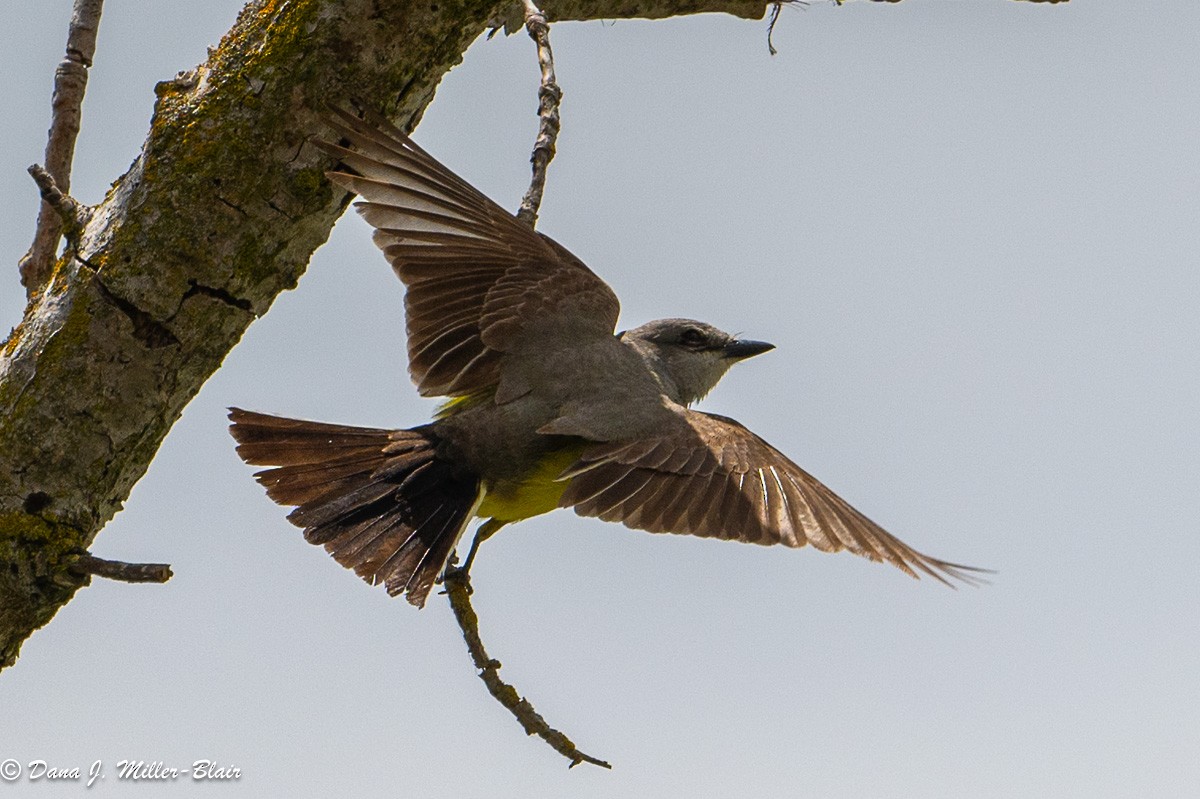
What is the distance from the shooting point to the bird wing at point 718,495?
4.57 meters

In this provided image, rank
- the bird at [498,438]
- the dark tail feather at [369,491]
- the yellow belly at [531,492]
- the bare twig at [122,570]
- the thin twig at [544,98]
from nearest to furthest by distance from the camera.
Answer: the bare twig at [122,570] → the thin twig at [544,98] → the bird at [498,438] → the dark tail feather at [369,491] → the yellow belly at [531,492]

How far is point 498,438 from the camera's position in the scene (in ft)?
17.3

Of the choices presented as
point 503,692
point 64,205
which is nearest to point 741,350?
point 503,692

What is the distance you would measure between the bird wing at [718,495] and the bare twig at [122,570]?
1698 millimetres

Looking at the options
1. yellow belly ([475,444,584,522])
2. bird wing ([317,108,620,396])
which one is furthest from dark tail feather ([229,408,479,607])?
bird wing ([317,108,620,396])

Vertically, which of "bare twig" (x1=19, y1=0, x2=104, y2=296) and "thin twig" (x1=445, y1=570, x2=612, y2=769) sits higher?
"bare twig" (x1=19, y1=0, x2=104, y2=296)

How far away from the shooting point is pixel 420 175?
5133mm

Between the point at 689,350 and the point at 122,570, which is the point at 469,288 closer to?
the point at 689,350

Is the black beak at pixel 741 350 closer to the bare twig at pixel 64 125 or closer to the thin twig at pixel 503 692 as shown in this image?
the thin twig at pixel 503 692

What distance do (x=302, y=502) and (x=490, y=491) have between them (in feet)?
2.59

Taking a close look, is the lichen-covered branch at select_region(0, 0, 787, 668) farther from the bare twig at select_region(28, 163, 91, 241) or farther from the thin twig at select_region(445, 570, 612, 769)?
the thin twig at select_region(445, 570, 612, 769)

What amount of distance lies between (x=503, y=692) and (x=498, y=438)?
1.67 meters

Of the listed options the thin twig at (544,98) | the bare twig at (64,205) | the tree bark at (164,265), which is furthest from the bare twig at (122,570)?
the thin twig at (544,98)

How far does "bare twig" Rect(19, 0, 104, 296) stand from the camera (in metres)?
4.12
